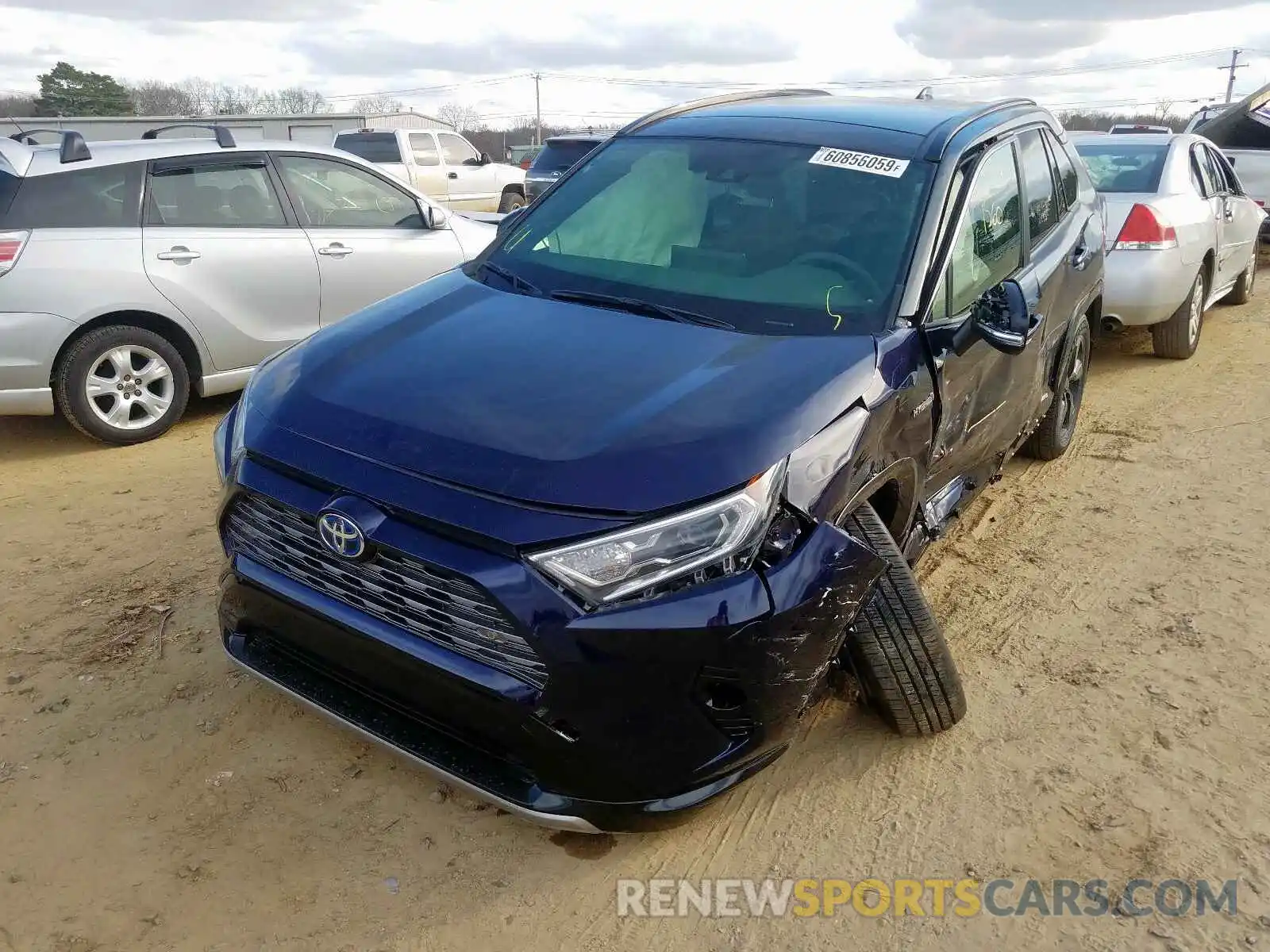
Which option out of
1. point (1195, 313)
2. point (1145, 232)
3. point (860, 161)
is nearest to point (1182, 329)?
point (1195, 313)

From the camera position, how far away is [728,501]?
87.2 inches

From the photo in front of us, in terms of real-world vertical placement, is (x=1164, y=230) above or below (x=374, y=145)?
below

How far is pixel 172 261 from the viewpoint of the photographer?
5516 mm

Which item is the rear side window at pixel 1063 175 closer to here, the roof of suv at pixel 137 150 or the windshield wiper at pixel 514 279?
the windshield wiper at pixel 514 279

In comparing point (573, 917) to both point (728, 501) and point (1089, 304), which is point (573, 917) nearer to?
point (728, 501)

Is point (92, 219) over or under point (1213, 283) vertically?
over

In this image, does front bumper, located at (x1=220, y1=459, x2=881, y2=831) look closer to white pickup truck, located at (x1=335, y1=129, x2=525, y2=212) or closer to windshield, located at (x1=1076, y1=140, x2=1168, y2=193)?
windshield, located at (x1=1076, y1=140, x2=1168, y2=193)

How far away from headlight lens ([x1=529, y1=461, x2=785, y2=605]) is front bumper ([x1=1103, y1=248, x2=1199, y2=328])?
550 centimetres

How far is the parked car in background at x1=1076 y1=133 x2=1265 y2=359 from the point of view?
6703mm

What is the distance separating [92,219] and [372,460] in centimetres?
402

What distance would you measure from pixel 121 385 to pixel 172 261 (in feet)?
2.47

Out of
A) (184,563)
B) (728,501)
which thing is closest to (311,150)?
(184,563)

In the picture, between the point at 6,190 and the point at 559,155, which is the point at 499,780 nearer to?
the point at 6,190

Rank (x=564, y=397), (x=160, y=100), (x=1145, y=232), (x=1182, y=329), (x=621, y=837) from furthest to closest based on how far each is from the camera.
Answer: (x=160, y=100) < (x=1182, y=329) < (x=1145, y=232) < (x=621, y=837) < (x=564, y=397)
